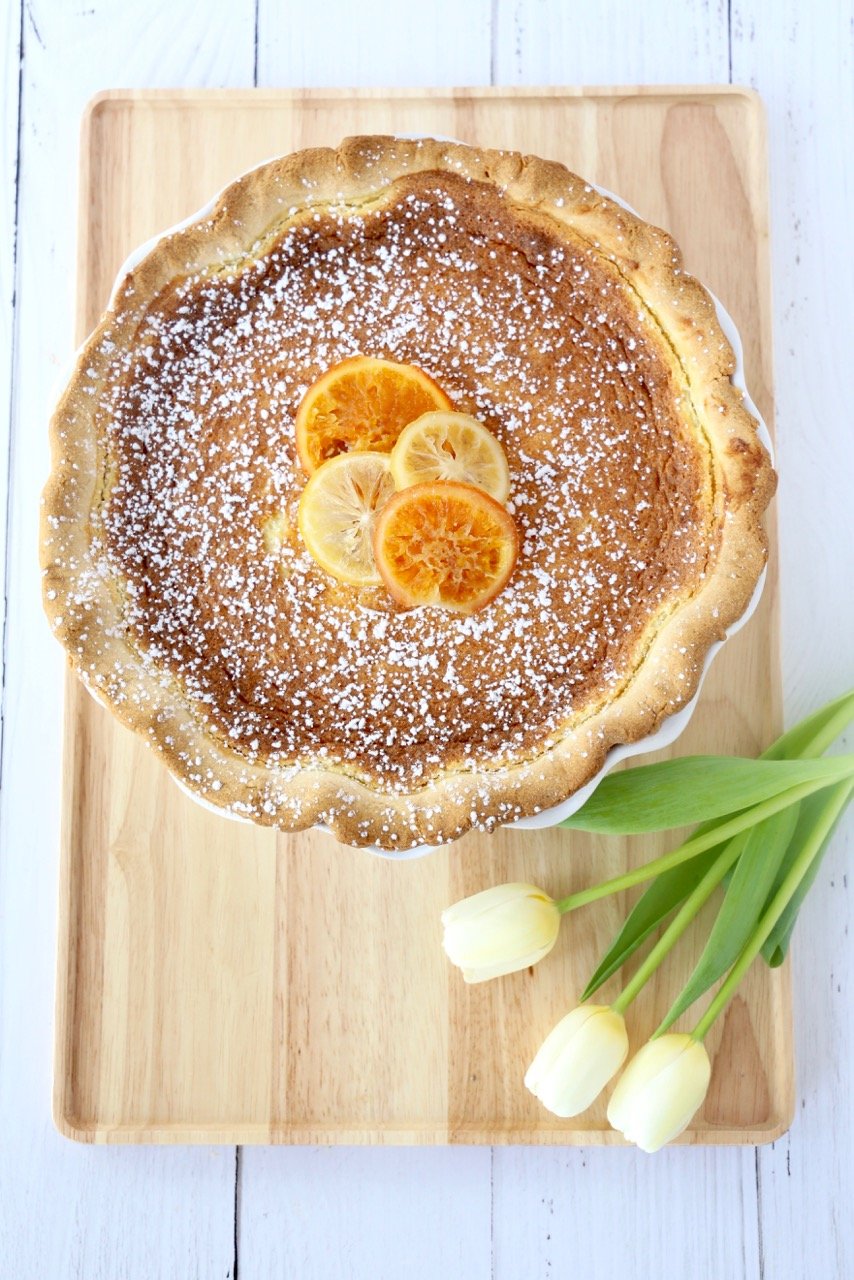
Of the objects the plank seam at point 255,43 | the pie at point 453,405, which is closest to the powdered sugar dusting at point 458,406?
the pie at point 453,405

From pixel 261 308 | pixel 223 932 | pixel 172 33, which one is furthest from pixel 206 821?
pixel 172 33

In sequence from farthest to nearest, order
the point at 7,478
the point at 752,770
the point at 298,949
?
the point at 7,478 → the point at 298,949 → the point at 752,770

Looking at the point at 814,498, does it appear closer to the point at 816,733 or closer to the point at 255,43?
the point at 816,733

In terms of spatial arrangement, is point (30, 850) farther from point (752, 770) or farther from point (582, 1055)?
point (752, 770)

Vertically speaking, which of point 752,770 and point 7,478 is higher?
point 7,478

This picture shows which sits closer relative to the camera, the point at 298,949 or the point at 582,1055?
the point at 582,1055

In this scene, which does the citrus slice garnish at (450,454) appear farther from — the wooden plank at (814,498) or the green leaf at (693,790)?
the wooden plank at (814,498)

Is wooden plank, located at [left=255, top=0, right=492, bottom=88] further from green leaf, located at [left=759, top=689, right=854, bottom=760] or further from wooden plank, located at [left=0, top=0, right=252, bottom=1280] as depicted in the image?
green leaf, located at [left=759, top=689, right=854, bottom=760]
